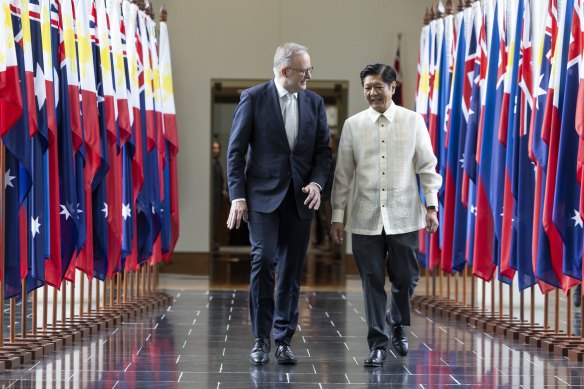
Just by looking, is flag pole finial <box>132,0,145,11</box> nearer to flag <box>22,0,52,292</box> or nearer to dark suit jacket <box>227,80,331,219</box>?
flag <box>22,0,52,292</box>

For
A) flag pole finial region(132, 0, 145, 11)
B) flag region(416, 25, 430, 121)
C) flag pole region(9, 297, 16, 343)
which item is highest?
flag pole finial region(132, 0, 145, 11)

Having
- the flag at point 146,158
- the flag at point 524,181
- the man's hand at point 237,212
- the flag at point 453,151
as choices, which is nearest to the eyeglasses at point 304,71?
the man's hand at point 237,212

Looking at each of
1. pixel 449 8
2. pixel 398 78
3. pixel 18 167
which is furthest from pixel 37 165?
pixel 398 78

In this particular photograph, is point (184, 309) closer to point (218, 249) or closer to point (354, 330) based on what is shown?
point (354, 330)

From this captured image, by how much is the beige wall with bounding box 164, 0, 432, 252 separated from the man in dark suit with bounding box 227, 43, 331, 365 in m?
8.41

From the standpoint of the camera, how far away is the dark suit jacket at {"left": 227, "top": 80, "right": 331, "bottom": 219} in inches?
214

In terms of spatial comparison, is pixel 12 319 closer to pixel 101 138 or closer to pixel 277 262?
pixel 277 262

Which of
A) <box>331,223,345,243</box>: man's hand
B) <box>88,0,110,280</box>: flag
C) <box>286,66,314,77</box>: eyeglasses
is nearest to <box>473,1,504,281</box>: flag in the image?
<box>331,223,345,243</box>: man's hand

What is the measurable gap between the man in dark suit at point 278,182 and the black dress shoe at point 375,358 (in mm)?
402

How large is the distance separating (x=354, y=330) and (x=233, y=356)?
172cm

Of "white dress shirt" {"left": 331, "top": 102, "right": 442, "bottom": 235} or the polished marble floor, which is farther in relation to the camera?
"white dress shirt" {"left": 331, "top": 102, "right": 442, "bottom": 235}

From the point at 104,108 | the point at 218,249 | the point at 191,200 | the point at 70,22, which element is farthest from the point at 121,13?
the point at 218,249

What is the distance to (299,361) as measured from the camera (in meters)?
5.70

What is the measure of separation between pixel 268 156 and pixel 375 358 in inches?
47.3
